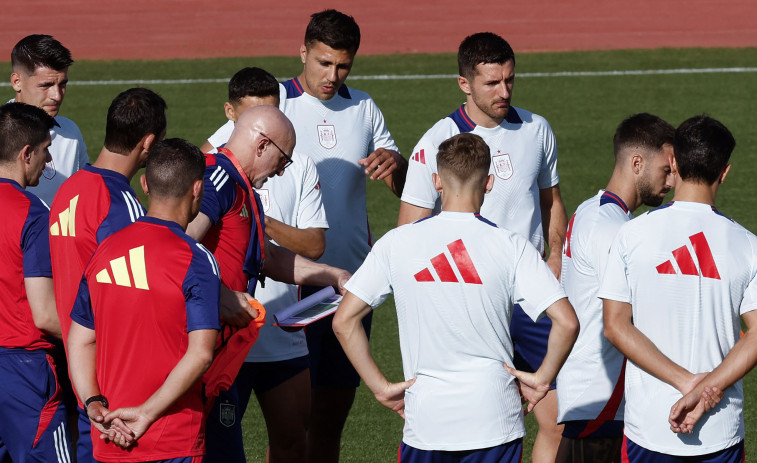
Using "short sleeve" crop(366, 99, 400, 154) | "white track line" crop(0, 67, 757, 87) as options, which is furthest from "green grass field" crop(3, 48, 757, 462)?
"short sleeve" crop(366, 99, 400, 154)

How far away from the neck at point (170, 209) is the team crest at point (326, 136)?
224cm

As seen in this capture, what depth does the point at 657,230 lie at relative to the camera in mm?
4340

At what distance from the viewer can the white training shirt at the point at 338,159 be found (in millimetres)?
6383

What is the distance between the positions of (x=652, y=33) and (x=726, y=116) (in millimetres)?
7013

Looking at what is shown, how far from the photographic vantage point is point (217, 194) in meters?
4.64

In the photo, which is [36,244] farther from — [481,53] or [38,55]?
[481,53]

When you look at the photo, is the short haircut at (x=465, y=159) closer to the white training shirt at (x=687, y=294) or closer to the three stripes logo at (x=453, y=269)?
the three stripes logo at (x=453, y=269)

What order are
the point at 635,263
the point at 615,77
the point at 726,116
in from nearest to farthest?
the point at 635,263 → the point at 726,116 → the point at 615,77

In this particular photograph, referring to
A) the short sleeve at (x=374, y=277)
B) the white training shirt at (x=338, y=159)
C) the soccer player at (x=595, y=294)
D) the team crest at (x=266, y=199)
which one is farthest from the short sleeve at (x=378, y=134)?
the short sleeve at (x=374, y=277)

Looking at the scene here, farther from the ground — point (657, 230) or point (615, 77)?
point (615, 77)

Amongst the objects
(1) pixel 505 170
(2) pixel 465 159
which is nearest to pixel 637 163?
(1) pixel 505 170

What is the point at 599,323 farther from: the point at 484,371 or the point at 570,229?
the point at 484,371

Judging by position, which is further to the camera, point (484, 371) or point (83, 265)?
point (83, 265)

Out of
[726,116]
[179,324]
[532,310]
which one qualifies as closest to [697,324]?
[532,310]
